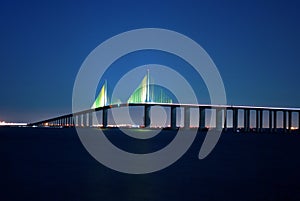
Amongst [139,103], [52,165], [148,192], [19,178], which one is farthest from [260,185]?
[139,103]

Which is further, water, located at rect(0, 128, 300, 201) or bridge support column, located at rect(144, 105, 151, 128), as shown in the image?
bridge support column, located at rect(144, 105, 151, 128)

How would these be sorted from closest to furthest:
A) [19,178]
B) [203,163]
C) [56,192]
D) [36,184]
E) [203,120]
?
[56,192], [36,184], [19,178], [203,163], [203,120]

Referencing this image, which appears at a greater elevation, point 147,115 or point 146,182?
point 147,115

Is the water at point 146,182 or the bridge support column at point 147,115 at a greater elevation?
the bridge support column at point 147,115

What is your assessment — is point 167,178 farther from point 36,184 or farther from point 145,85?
point 145,85

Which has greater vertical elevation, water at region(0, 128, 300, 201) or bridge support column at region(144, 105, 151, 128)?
bridge support column at region(144, 105, 151, 128)

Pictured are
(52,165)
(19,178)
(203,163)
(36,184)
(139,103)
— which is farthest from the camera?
(139,103)

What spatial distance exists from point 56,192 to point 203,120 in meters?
68.7

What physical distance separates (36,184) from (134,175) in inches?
178

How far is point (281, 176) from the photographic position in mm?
20297

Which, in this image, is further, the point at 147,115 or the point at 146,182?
the point at 147,115

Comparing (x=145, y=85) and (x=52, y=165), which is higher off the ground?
(x=145, y=85)

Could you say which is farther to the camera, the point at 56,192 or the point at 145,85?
the point at 145,85

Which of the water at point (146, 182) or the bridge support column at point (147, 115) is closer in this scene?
the water at point (146, 182)
